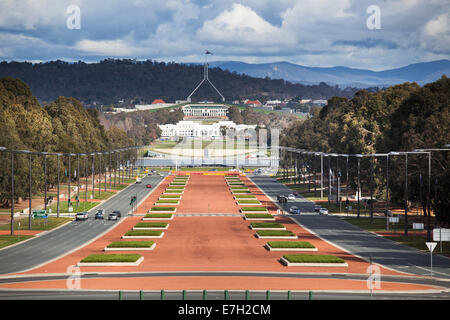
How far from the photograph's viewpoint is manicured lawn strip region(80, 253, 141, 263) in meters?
69.3

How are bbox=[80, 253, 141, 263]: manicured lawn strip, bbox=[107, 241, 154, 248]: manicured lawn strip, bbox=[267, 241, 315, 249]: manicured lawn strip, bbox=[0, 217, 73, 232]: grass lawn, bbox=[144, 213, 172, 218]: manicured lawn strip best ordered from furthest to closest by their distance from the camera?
bbox=[144, 213, 172, 218]: manicured lawn strip → bbox=[0, 217, 73, 232]: grass lawn → bbox=[267, 241, 315, 249]: manicured lawn strip → bbox=[107, 241, 154, 248]: manicured lawn strip → bbox=[80, 253, 141, 263]: manicured lawn strip

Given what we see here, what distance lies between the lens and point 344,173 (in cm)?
16212

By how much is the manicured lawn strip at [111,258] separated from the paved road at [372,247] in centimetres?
2290

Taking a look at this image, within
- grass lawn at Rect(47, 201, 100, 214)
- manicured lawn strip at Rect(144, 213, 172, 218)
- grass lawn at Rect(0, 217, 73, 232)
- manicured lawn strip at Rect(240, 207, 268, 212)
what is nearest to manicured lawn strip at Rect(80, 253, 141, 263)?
grass lawn at Rect(0, 217, 73, 232)

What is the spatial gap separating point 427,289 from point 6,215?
75819mm

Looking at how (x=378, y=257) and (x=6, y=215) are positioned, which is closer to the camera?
(x=378, y=257)

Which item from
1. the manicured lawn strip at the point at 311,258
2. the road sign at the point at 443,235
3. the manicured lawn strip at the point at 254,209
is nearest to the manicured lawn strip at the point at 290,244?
the manicured lawn strip at the point at 311,258

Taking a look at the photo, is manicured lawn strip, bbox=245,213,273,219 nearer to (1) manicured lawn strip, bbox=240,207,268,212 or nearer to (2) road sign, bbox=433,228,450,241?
(1) manicured lawn strip, bbox=240,207,268,212

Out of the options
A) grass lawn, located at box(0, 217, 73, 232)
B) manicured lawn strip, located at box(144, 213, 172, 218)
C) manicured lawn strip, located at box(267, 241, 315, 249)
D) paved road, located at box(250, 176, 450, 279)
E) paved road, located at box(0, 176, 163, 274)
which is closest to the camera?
paved road, located at box(250, 176, 450, 279)

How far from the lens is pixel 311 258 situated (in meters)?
70.9

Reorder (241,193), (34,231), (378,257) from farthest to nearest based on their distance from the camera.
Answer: (241,193) < (34,231) < (378,257)

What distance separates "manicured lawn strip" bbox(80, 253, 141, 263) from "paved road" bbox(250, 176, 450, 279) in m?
22.9

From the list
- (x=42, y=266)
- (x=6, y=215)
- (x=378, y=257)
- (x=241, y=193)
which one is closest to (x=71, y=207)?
(x=6, y=215)

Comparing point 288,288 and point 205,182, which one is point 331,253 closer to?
point 288,288
